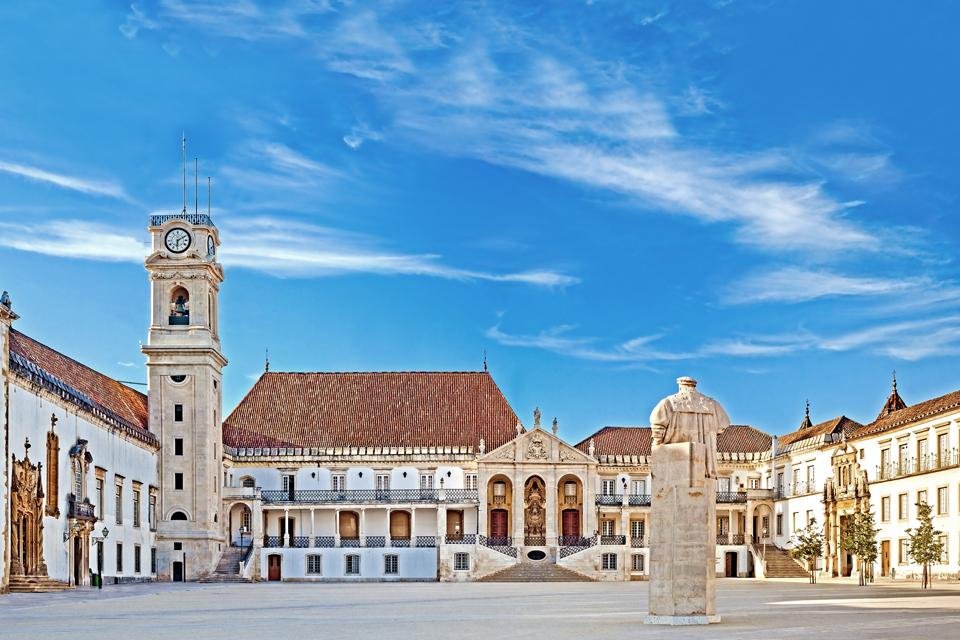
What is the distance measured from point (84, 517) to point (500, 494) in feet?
90.4

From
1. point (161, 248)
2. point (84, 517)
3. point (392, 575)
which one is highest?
point (161, 248)

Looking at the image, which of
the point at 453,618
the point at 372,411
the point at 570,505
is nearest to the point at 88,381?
the point at 372,411

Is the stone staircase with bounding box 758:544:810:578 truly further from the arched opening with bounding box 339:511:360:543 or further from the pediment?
the arched opening with bounding box 339:511:360:543

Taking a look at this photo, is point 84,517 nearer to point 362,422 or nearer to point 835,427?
point 362,422

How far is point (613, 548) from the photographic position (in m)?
68.6

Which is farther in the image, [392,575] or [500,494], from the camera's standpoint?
[500,494]

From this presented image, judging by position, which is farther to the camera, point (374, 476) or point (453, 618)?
point (374, 476)

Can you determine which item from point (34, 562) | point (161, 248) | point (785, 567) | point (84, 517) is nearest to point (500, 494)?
point (785, 567)

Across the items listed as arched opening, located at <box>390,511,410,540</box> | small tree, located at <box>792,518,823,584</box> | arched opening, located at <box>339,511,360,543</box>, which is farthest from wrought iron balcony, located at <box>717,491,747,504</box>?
arched opening, located at <box>339,511,360,543</box>

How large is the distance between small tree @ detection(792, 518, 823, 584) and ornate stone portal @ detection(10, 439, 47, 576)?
104 ft

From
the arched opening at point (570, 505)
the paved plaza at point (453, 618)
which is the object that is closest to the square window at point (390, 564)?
the arched opening at point (570, 505)

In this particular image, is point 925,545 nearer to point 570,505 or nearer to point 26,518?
point 570,505

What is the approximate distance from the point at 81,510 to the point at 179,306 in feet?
59.3

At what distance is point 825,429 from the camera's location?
72.8m
